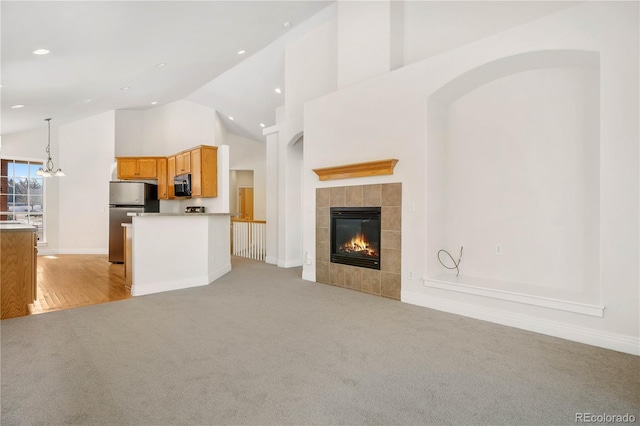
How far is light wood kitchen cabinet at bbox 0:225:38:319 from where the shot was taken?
3512 mm

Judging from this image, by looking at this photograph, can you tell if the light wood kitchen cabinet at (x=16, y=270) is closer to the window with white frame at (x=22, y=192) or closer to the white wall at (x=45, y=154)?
the window with white frame at (x=22, y=192)

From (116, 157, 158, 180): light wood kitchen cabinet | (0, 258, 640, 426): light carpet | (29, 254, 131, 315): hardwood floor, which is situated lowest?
(29, 254, 131, 315): hardwood floor

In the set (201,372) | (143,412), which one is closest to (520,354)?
(201,372)

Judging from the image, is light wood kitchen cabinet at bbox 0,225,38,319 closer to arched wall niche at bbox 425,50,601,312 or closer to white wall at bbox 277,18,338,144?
white wall at bbox 277,18,338,144

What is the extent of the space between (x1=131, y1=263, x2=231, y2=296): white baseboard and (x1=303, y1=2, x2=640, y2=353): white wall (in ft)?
5.71

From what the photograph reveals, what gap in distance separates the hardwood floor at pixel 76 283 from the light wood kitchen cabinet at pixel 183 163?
7.94 ft

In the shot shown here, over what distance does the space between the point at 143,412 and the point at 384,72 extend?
442 cm

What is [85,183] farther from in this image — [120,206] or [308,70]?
[308,70]

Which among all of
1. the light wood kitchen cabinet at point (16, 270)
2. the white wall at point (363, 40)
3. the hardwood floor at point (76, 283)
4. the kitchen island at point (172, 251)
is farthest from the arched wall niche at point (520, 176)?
the light wood kitchen cabinet at point (16, 270)

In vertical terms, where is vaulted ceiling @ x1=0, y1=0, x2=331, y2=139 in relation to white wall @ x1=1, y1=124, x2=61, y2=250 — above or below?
above

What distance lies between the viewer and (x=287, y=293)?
178 inches

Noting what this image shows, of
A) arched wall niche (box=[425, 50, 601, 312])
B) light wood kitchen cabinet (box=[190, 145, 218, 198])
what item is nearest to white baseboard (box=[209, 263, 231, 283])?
light wood kitchen cabinet (box=[190, 145, 218, 198])

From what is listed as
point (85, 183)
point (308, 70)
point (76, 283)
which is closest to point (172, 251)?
point (76, 283)

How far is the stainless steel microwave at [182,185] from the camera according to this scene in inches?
293
